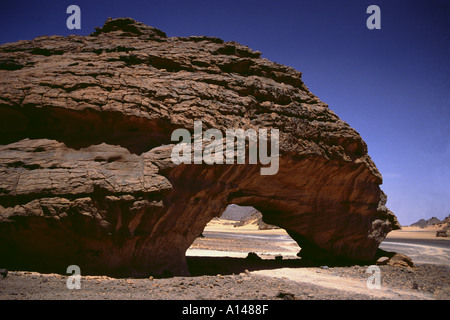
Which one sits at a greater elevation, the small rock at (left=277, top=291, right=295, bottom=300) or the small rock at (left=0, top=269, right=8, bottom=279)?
the small rock at (left=0, top=269, right=8, bottom=279)

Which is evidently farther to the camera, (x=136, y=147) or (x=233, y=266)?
(x=233, y=266)

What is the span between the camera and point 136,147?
35.0 ft

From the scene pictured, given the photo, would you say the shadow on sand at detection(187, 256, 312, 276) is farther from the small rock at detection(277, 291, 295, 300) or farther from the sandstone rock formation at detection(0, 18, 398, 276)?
the small rock at detection(277, 291, 295, 300)

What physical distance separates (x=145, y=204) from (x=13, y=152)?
4967 mm

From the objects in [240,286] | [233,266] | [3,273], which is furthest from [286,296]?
[3,273]

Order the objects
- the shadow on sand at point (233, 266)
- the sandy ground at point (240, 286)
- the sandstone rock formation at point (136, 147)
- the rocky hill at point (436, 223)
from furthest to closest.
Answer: the rocky hill at point (436, 223), the shadow on sand at point (233, 266), the sandstone rock formation at point (136, 147), the sandy ground at point (240, 286)

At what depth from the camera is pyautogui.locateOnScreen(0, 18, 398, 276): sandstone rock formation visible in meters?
9.54

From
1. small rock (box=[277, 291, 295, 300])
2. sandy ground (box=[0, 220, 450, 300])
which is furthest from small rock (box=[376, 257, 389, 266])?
small rock (box=[277, 291, 295, 300])

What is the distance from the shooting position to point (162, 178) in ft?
33.4

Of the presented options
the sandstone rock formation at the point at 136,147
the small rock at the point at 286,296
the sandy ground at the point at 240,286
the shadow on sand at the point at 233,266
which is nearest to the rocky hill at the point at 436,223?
the shadow on sand at the point at 233,266

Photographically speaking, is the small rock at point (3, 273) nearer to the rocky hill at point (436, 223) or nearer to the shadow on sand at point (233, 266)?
the shadow on sand at point (233, 266)

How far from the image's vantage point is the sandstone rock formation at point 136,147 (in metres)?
9.54

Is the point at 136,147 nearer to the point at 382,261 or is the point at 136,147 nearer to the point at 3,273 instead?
the point at 3,273

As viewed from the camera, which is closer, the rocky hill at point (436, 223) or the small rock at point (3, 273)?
the small rock at point (3, 273)
